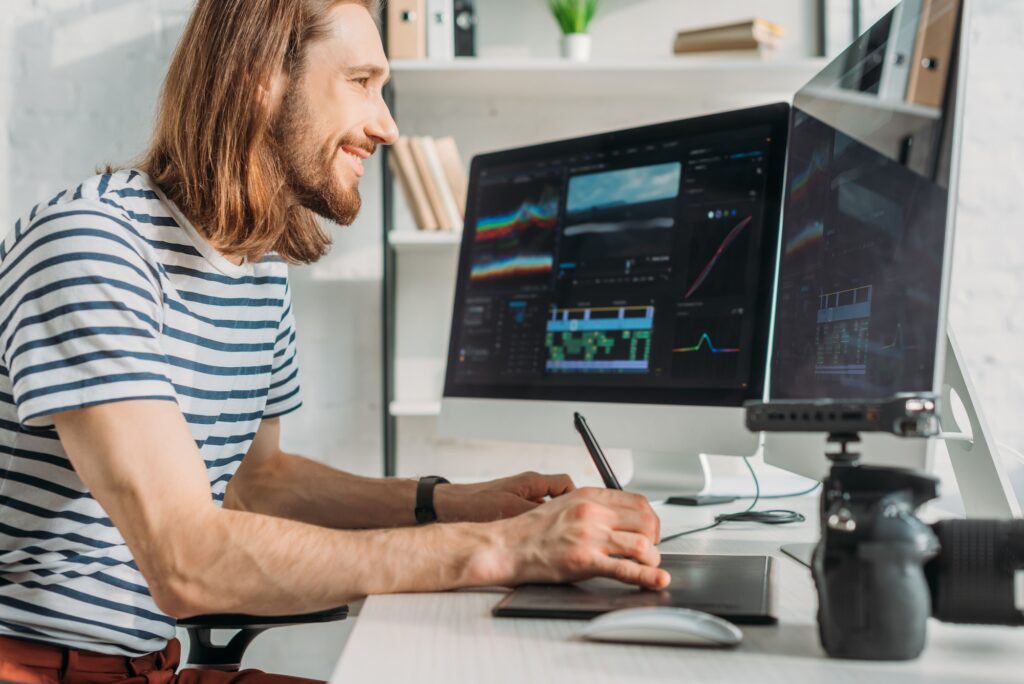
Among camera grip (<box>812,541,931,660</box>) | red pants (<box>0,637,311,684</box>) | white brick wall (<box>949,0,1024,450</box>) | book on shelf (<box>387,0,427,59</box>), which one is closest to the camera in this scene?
camera grip (<box>812,541,931,660</box>)

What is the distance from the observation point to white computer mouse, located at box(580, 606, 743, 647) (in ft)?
2.06

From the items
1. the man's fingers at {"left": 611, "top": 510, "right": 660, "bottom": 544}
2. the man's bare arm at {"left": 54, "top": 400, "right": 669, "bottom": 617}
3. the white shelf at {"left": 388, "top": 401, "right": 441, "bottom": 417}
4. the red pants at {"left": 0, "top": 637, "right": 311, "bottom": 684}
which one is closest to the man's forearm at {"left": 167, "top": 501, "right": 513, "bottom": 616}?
the man's bare arm at {"left": 54, "top": 400, "right": 669, "bottom": 617}

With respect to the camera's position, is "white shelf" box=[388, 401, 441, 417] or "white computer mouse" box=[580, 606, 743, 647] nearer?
"white computer mouse" box=[580, 606, 743, 647]

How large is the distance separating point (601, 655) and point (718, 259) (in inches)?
27.1

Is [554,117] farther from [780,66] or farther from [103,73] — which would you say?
[103,73]

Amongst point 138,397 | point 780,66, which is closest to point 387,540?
point 138,397

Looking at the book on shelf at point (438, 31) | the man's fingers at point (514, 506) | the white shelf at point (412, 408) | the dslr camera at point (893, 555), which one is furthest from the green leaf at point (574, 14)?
the dslr camera at point (893, 555)

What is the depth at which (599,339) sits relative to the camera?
131cm

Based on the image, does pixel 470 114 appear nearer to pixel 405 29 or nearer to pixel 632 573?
pixel 405 29

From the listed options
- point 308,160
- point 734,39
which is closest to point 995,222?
point 734,39

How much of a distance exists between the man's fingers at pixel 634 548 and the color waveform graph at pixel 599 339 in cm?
46

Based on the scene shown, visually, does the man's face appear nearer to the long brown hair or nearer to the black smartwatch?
the long brown hair

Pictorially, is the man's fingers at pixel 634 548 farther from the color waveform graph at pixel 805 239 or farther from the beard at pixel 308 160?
the beard at pixel 308 160

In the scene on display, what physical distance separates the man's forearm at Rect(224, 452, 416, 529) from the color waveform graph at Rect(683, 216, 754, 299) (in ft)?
1.51
